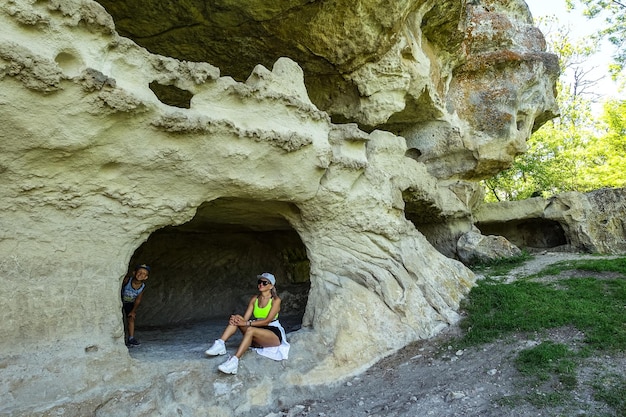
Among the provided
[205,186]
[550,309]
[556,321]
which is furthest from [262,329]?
[550,309]

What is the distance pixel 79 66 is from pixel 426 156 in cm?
753

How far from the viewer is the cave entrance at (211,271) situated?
22.5 feet

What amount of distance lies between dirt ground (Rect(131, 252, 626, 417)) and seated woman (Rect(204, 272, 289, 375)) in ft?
1.35

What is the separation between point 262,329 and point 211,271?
428 cm

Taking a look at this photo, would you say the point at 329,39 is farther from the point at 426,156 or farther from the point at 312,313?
the point at 426,156

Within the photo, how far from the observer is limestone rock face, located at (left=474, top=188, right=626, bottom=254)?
9836mm

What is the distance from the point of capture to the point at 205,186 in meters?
4.39

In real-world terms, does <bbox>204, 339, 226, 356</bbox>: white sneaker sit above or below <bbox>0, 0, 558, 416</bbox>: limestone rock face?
below

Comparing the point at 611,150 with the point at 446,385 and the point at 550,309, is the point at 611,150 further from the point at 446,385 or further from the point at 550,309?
the point at 446,385

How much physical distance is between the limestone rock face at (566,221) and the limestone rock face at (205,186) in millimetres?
2934

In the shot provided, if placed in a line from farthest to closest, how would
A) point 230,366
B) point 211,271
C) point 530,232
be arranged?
point 530,232, point 211,271, point 230,366

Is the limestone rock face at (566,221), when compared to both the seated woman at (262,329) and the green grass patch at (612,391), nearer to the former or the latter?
the green grass patch at (612,391)

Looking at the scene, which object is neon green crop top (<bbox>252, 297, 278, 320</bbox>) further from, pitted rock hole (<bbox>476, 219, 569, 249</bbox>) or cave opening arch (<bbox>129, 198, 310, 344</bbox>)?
pitted rock hole (<bbox>476, 219, 569, 249</bbox>)

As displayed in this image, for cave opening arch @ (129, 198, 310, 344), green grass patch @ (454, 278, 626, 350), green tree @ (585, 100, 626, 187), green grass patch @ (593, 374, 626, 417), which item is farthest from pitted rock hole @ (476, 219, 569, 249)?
green grass patch @ (593, 374, 626, 417)
